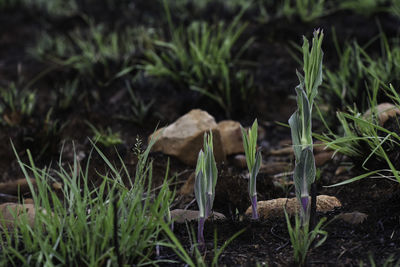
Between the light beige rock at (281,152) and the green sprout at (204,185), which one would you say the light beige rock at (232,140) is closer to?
the light beige rock at (281,152)

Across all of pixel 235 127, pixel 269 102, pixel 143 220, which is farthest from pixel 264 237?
pixel 269 102

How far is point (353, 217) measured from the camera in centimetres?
174

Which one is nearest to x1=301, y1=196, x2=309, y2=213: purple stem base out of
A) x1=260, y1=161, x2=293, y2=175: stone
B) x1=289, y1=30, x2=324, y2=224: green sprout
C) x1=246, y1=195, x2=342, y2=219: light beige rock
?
x1=289, y1=30, x2=324, y2=224: green sprout

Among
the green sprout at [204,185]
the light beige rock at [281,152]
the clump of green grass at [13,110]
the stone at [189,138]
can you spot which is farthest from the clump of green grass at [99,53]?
the green sprout at [204,185]

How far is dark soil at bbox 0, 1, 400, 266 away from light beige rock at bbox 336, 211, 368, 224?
3cm

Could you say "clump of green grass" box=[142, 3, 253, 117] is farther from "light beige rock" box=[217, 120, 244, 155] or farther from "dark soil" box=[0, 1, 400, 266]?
"light beige rock" box=[217, 120, 244, 155]

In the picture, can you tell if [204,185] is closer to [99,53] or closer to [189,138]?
[189,138]

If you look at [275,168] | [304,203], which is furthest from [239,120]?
[304,203]

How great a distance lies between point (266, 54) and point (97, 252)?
102 inches

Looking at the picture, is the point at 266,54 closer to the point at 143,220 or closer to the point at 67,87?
the point at 67,87

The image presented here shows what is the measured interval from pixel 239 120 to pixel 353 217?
1.52 m

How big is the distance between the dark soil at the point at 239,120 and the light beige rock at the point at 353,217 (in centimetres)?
3

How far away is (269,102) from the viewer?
3416mm

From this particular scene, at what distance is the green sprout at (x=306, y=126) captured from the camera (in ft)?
5.20
